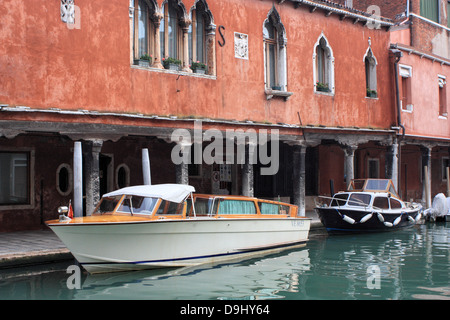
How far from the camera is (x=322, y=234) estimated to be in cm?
1533

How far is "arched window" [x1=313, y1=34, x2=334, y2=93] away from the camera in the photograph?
16.3 meters

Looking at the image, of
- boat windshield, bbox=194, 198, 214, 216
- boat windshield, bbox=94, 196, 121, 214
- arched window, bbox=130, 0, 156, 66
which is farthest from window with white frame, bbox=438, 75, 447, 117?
boat windshield, bbox=94, 196, 121, 214

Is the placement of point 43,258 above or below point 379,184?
below

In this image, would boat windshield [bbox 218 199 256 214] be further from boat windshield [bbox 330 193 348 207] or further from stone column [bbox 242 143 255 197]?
boat windshield [bbox 330 193 348 207]

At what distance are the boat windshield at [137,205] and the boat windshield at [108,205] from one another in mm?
160

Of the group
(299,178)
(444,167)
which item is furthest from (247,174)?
(444,167)

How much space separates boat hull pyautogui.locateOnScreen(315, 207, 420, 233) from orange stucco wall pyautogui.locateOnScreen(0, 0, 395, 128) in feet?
9.03

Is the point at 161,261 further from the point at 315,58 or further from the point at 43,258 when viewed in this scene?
the point at 315,58

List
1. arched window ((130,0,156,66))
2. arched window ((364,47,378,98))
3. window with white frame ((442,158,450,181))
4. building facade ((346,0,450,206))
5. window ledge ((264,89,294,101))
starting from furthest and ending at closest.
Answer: window with white frame ((442,158,450,181)), building facade ((346,0,450,206)), arched window ((364,47,378,98)), window ledge ((264,89,294,101)), arched window ((130,0,156,66))

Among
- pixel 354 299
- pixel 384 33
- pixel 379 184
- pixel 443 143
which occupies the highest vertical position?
pixel 384 33

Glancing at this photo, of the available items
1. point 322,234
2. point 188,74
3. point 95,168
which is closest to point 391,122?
point 322,234

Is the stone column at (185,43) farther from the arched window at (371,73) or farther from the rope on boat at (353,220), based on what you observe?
the arched window at (371,73)

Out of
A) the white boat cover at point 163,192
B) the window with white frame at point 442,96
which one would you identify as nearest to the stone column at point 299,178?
the white boat cover at point 163,192
